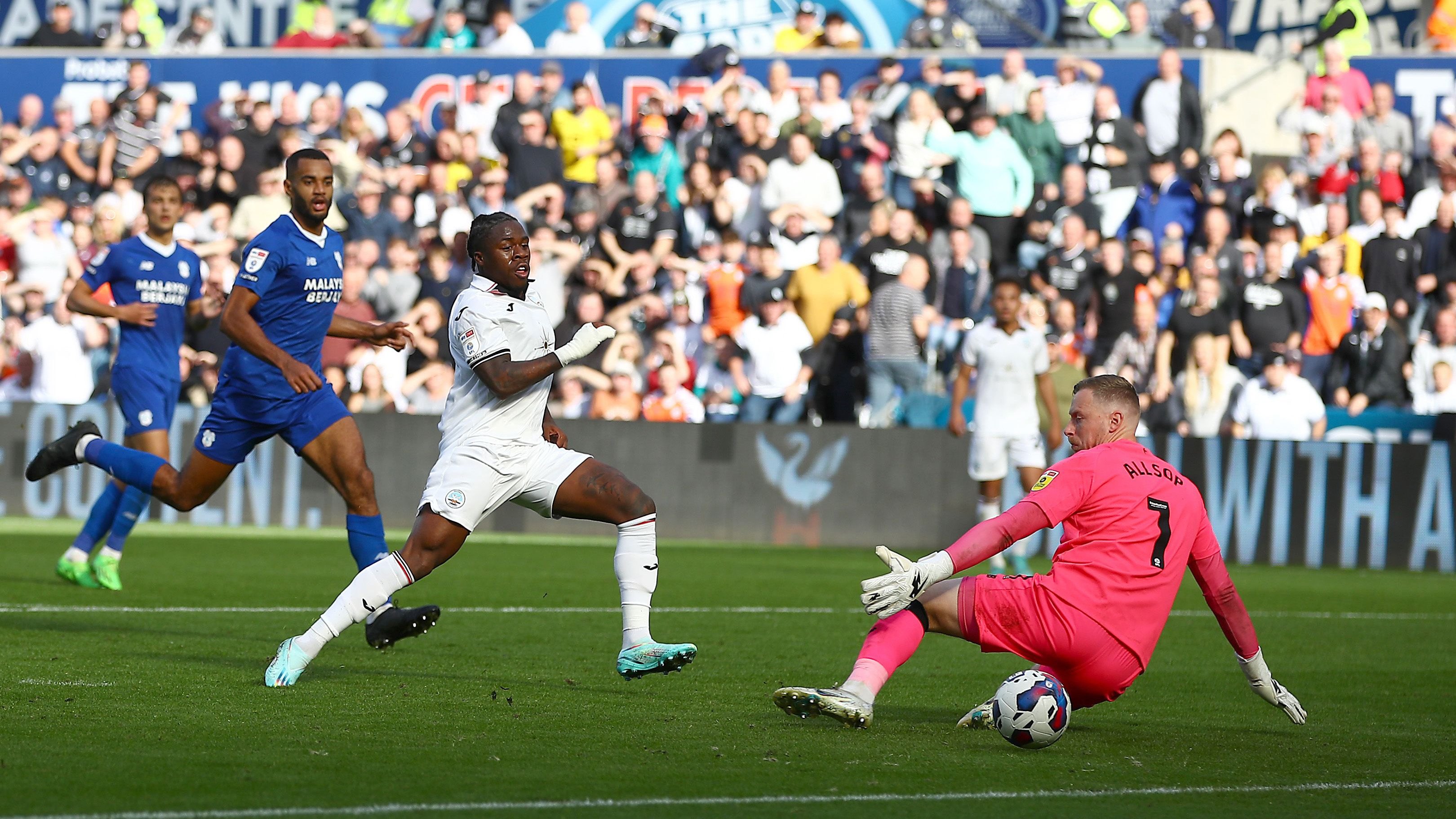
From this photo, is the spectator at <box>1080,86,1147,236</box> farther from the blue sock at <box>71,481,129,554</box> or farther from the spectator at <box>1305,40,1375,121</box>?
the blue sock at <box>71,481,129,554</box>

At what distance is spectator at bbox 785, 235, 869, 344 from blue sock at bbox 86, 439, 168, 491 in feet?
34.3

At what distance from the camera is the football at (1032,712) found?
6852mm

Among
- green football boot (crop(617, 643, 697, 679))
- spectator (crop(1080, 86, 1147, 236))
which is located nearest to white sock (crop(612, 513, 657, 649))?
green football boot (crop(617, 643, 697, 679))

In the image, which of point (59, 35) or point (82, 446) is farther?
point (59, 35)

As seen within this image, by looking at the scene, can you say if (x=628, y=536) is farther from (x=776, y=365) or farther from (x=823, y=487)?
(x=776, y=365)

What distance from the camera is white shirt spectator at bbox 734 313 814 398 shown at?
19578mm

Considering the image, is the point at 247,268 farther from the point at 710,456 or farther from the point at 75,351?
the point at 75,351

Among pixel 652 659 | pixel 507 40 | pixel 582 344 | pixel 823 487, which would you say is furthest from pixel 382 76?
pixel 652 659

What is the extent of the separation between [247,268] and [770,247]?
11472mm

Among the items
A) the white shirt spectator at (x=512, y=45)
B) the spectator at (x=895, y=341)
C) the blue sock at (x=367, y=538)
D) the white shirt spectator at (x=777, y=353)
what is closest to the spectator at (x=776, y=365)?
the white shirt spectator at (x=777, y=353)

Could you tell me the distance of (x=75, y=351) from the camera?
21188 mm

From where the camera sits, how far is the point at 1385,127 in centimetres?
2117

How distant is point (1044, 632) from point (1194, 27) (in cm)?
1762

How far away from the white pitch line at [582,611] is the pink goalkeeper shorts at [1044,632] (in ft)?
14.0
